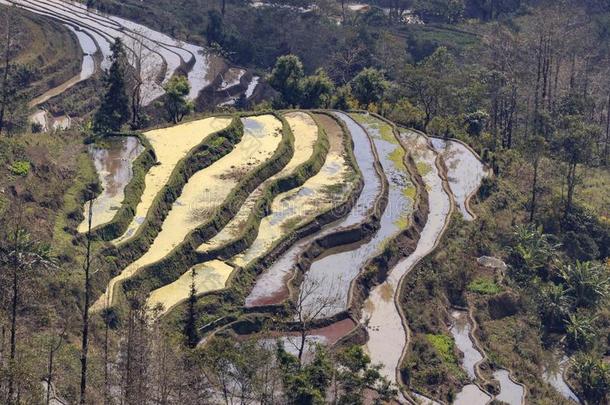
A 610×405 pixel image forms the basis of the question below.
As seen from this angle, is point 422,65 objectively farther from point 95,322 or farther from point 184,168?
point 95,322

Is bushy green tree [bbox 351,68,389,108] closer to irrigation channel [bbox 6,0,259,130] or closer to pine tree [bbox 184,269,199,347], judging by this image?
irrigation channel [bbox 6,0,259,130]

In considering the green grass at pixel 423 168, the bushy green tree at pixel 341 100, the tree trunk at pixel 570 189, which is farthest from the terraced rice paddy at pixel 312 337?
the bushy green tree at pixel 341 100

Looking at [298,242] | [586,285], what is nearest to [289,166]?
[298,242]

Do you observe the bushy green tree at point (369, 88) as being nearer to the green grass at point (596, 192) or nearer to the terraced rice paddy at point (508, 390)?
the green grass at point (596, 192)

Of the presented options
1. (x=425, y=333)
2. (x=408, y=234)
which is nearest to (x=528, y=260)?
(x=408, y=234)

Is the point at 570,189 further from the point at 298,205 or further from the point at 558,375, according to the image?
the point at 298,205

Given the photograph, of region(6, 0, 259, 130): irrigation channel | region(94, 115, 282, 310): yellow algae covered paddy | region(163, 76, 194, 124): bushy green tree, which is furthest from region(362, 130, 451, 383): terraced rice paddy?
region(6, 0, 259, 130): irrigation channel

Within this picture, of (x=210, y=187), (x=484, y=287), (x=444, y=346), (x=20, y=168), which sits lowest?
(x=484, y=287)
